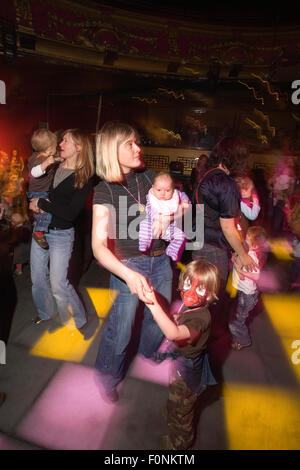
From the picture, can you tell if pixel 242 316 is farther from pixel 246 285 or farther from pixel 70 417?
pixel 70 417

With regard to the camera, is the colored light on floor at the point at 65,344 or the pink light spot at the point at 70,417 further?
the colored light on floor at the point at 65,344

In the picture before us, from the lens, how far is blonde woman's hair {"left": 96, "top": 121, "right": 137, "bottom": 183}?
1.80 metres

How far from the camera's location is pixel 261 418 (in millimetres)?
2189

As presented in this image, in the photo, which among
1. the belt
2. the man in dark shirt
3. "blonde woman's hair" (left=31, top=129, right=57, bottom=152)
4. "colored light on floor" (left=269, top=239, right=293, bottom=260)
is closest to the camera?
the belt

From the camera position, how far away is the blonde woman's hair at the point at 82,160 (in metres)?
2.45

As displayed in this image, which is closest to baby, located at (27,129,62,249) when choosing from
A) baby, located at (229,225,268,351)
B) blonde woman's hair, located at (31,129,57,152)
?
blonde woman's hair, located at (31,129,57,152)

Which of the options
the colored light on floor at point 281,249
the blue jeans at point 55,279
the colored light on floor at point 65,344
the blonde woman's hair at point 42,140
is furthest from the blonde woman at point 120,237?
the colored light on floor at point 281,249

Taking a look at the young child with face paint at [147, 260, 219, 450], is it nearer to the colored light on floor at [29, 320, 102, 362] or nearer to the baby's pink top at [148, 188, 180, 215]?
the baby's pink top at [148, 188, 180, 215]

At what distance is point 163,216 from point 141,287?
2.60 ft

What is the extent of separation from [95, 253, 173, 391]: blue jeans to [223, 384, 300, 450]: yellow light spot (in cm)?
96

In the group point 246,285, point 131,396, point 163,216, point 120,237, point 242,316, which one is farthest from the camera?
point 242,316

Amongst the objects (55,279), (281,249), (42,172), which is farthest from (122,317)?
(281,249)

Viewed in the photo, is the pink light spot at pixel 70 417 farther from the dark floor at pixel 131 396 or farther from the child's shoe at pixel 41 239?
the child's shoe at pixel 41 239

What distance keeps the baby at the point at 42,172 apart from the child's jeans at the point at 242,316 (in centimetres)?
203
